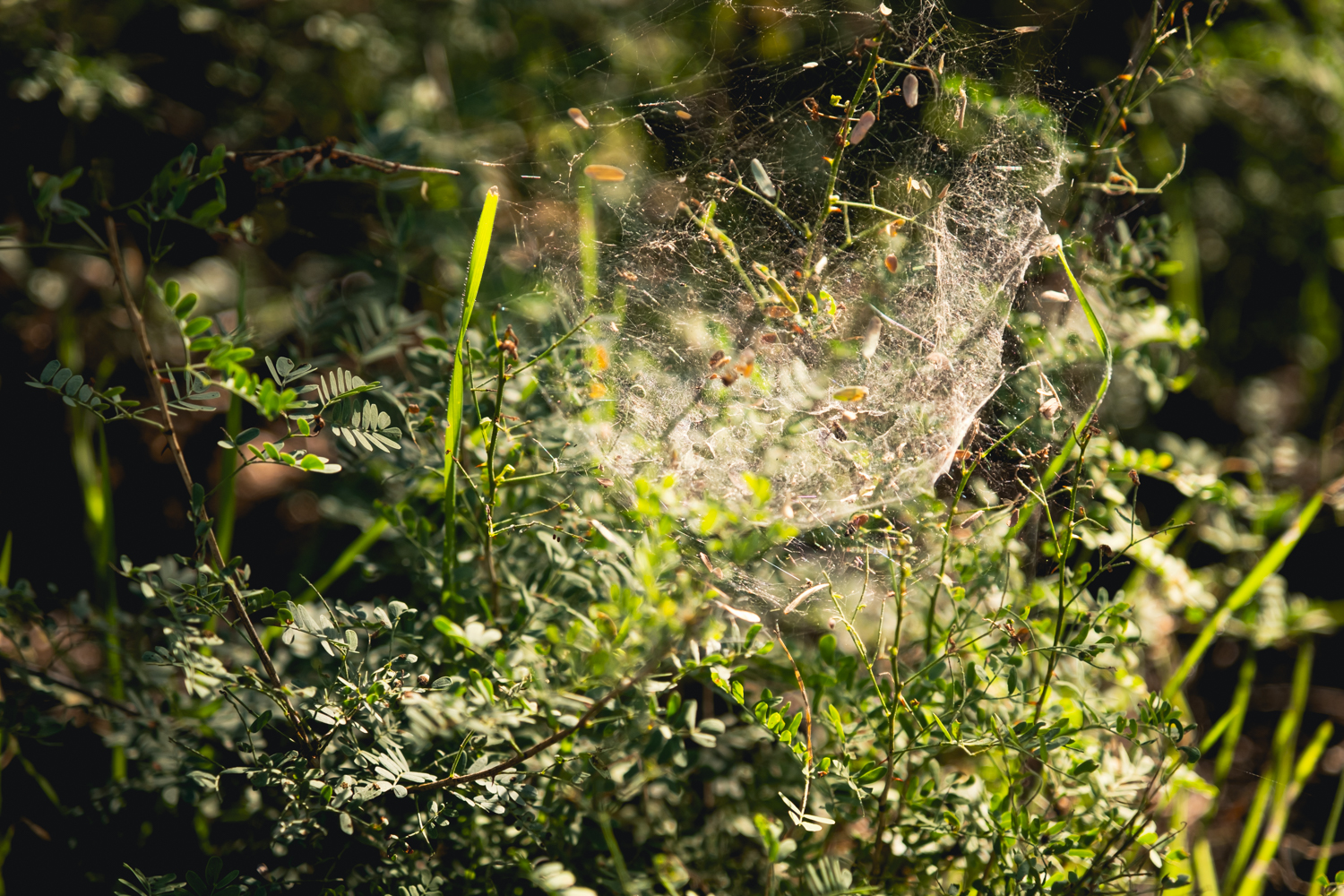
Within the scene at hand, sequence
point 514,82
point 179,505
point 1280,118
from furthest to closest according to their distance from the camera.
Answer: point 1280,118, point 514,82, point 179,505

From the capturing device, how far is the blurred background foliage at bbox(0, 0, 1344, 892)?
68.3 inches

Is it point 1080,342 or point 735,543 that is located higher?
point 1080,342

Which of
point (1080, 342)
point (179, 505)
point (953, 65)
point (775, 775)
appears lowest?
point (179, 505)

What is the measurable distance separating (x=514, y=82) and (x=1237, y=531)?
2203 mm

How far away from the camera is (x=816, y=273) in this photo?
129 cm

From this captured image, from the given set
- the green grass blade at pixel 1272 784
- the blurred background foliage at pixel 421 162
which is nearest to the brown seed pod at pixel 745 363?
the blurred background foliage at pixel 421 162

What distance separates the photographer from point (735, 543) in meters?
1.17

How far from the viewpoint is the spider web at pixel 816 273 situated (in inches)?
51.0

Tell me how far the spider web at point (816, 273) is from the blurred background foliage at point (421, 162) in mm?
139

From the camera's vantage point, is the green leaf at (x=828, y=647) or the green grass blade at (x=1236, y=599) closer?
the green leaf at (x=828, y=647)

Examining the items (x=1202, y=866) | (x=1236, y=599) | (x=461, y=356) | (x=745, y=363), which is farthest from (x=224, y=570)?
(x=1202, y=866)

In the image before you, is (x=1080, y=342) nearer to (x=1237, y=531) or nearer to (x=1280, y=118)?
(x=1237, y=531)

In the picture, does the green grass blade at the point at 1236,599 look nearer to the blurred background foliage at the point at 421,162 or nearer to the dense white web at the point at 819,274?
the blurred background foliage at the point at 421,162

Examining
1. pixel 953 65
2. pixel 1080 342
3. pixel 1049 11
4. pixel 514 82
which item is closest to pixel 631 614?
pixel 1080 342
